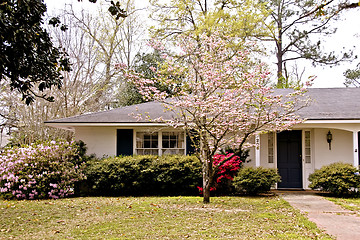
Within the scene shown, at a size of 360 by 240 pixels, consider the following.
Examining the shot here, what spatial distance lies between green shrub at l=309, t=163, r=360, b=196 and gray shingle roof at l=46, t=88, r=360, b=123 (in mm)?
1637

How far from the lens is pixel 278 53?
Answer: 26.0 m

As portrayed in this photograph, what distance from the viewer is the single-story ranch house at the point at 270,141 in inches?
489

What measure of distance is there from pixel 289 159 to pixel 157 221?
724 cm

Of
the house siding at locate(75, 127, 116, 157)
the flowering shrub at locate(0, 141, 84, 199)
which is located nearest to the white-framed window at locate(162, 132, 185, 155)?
the house siding at locate(75, 127, 116, 157)

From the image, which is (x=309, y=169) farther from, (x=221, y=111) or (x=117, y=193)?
(x=117, y=193)

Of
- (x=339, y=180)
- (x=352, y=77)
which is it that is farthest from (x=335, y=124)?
(x=352, y=77)

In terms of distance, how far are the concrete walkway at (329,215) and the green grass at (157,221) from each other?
0.27 meters

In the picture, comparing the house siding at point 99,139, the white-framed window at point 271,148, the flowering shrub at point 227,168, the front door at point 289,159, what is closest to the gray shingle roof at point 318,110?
the house siding at point 99,139

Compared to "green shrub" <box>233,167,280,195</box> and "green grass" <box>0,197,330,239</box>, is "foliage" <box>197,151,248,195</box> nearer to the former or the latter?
"green shrub" <box>233,167,280,195</box>

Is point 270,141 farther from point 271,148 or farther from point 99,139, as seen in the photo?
point 99,139

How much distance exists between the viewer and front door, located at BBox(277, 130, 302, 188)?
12.7 m

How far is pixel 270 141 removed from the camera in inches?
512

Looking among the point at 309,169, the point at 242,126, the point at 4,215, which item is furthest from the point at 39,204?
the point at 309,169

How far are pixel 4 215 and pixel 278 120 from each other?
6.76 m
